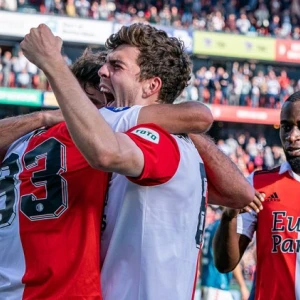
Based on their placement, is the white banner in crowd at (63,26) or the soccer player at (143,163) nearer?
the soccer player at (143,163)

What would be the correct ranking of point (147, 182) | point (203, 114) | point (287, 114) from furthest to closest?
1. point (287, 114)
2. point (203, 114)
3. point (147, 182)

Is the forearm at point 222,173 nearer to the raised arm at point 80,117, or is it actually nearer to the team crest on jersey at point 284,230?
the raised arm at point 80,117

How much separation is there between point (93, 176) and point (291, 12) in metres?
32.3

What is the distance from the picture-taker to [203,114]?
9.28 ft

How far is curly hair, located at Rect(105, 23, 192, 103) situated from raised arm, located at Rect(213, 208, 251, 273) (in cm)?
119

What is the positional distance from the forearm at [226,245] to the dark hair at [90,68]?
1.12m

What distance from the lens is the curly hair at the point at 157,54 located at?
284cm

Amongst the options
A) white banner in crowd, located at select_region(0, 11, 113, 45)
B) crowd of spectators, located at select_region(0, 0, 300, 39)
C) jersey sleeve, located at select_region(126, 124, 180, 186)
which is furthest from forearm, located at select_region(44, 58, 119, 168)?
crowd of spectators, located at select_region(0, 0, 300, 39)

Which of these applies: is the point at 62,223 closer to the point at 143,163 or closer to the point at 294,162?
the point at 143,163

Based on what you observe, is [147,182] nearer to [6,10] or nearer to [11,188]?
[11,188]

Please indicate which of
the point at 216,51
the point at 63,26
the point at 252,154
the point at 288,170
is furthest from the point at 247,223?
the point at 216,51

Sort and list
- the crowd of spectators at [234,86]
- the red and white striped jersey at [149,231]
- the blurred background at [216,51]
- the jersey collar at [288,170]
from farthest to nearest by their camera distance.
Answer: the crowd of spectators at [234,86] → the blurred background at [216,51] → the jersey collar at [288,170] → the red and white striped jersey at [149,231]

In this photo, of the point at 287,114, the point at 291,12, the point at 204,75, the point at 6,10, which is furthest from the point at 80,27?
the point at 287,114

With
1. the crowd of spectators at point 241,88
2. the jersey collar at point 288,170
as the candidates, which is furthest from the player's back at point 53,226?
the crowd of spectators at point 241,88
